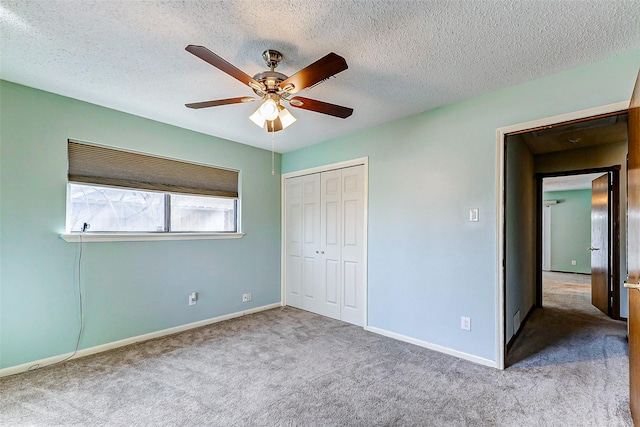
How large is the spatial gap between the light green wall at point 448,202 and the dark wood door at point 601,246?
282 cm

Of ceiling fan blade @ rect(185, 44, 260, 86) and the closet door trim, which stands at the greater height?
ceiling fan blade @ rect(185, 44, 260, 86)

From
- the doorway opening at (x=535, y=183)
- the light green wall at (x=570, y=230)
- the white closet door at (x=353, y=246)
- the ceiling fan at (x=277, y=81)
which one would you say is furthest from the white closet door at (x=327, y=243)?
the light green wall at (x=570, y=230)

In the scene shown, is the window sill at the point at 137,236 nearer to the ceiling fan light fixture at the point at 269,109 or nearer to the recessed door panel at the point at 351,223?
the recessed door panel at the point at 351,223

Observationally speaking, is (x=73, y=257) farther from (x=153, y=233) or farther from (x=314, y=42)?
(x=314, y=42)

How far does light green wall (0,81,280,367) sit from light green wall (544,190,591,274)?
8.43 m

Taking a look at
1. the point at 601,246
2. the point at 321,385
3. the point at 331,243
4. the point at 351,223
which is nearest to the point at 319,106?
the point at 351,223

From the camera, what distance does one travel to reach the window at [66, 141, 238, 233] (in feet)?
9.29

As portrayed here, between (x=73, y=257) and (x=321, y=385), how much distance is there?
2470 mm

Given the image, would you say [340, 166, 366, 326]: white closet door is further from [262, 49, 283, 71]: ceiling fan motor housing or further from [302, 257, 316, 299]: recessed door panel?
[262, 49, 283, 71]: ceiling fan motor housing

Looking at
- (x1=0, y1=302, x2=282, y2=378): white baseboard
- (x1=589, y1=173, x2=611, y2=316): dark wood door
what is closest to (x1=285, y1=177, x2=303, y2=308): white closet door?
(x1=0, y1=302, x2=282, y2=378): white baseboard

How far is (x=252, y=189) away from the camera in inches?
165

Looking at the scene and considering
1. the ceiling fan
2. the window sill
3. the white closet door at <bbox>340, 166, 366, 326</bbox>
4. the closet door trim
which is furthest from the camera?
the white closet door at <bbox>340, 166, 366, 326</bbox>

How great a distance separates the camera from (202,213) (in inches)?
148

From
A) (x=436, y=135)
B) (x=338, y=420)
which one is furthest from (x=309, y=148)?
(x=338, y=420)
